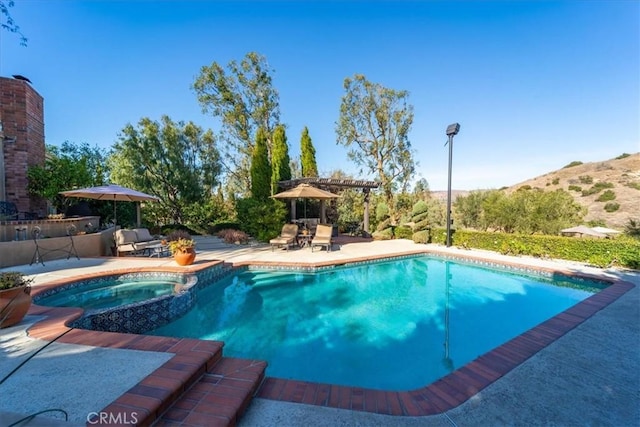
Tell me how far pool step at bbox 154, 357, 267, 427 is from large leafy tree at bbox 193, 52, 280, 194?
17466 mm

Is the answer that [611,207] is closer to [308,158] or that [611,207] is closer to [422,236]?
[422,236]

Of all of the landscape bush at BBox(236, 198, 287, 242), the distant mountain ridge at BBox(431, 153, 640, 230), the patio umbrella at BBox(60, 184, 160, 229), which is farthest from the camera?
the distant mountain ridge at BBox(431, 153, 640, 230)

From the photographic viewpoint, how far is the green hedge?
8.22m

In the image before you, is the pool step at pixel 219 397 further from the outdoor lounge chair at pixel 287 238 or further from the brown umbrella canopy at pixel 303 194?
the brown umbrella canopy at pixel 303 194

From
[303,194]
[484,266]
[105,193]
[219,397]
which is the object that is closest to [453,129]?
[484,266]

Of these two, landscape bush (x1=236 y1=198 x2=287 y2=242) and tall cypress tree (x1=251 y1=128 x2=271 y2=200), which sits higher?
tall cypress tree (x1=251 y1=128 x2=271 y2=200)

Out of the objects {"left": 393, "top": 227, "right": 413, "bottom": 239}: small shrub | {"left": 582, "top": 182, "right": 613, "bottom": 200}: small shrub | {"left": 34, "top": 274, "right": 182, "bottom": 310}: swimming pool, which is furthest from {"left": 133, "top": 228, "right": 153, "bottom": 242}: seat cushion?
{"left": 582, "top": 182, "right": 613, "bottom": 200}: small shrub

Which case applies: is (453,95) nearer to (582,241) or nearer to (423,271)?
(582,241)

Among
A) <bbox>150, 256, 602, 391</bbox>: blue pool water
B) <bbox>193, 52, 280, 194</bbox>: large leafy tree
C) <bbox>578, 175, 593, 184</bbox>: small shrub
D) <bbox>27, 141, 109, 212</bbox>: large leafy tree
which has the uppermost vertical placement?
<bbox>193, 52, 280, 194</bbox>: large leafy tree

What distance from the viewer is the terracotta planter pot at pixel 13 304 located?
3.47 m

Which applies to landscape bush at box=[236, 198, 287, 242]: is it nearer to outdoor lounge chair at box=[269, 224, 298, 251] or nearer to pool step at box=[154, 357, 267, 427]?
outdoor lounge chair at box=[269, 224, 298, 251]

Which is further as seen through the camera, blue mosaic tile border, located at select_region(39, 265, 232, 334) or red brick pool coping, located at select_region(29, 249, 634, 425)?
blue mosaic tile border, located at select_region(39, 265, 232, 334)

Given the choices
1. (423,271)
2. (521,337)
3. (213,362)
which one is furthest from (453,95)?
(213,362)

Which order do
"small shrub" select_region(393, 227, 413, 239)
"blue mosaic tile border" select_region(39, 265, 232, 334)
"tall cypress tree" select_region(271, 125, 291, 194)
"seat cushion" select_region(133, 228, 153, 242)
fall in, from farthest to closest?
"small shrub" select_region(393, 227, 413, 239)
"tall cypress tree" select_region(271, 125, 291, 194)
"seat cushion" select_region(133, 228, 153, 242)
"blue mosaic tile border" select_region(39, 265, 232, 334)
